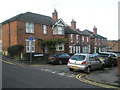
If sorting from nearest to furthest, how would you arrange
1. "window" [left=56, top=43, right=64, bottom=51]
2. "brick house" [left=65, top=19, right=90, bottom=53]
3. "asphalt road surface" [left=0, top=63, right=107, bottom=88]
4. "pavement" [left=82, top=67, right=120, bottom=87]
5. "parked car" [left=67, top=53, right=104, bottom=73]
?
"asphalt road surface" [left=0, top=63, right=107, bottom=88], "pavement" [left=82, top=67, right=120, bottom=87], "parked car" [left=67, top=53, right=104, bottom=73], "window" [left=56, top=43, right=64, bottom=51], "brick house" [left=65, top=19, right=90, bottom=53]

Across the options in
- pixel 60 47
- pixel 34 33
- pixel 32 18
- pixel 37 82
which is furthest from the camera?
pixel 60 47

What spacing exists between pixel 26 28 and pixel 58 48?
7701mm

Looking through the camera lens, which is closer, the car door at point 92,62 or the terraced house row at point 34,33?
the car door at point 92,62

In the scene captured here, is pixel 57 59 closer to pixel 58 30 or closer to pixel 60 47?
pixel 60 47

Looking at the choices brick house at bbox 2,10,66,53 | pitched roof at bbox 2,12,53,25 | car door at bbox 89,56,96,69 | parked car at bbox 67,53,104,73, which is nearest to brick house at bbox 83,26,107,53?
brick house at bbox 2,10,66,53

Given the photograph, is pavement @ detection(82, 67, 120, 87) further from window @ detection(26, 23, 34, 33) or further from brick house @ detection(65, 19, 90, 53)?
brick house @ detection(65, 19, 90, 53)

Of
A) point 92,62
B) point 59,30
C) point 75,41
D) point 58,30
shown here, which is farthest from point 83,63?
point 75,41

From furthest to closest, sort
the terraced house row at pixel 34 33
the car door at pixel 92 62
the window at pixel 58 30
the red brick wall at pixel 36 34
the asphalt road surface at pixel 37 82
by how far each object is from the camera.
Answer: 1. the window at pixel 58 30
2. the terraced house row at pixel 34 33
3. the red brick wall at pixel 36 34
4. the car door at pixel 92 62
5. the asphalt road surface at pixel 37 82

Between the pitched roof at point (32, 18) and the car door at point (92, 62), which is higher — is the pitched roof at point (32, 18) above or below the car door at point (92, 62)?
above

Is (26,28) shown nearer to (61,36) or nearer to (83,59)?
(61,36)

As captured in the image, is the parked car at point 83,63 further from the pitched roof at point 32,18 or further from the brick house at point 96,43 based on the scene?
the brick house at point 96,43

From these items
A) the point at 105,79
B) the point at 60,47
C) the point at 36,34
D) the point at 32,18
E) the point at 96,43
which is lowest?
the point at 105,79

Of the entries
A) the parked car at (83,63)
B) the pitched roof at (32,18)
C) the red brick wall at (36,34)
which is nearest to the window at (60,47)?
the red brick wall at (36,34)

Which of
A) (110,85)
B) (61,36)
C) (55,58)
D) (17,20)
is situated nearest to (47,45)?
(61,36)
